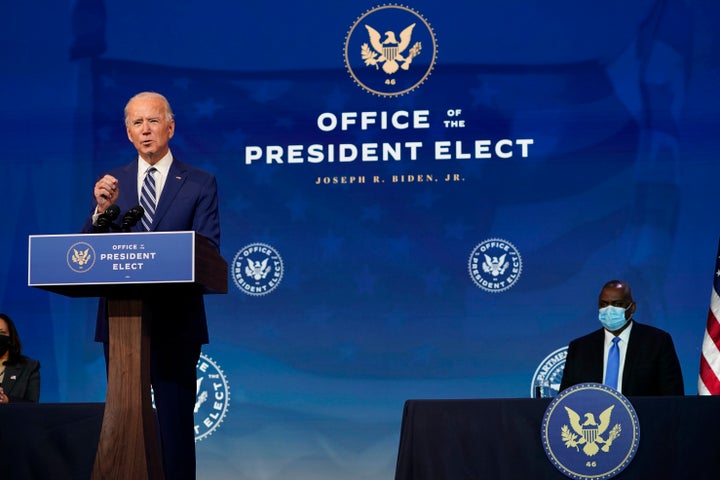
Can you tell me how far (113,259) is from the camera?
2.62m

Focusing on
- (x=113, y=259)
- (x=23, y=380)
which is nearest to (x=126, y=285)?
(x=113, y=259)

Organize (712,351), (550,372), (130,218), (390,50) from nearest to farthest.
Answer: (130,218) < (712,351) < (550,372) < (390,50)

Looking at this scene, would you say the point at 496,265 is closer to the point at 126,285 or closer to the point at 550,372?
the point at 550,372

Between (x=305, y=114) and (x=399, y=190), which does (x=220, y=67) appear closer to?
(x=305, y=114)

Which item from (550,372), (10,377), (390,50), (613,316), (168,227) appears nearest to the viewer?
(168,227)

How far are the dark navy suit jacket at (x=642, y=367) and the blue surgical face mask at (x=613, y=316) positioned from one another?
0.13 meters

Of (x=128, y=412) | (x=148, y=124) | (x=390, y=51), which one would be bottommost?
(x=128, y=412)

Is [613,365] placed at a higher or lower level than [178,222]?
lower

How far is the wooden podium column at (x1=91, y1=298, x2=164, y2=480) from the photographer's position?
2.65 m

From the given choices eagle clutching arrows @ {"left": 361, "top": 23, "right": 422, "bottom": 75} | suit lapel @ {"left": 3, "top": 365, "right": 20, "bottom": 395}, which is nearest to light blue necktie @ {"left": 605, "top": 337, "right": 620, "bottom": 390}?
eagle clutching arrows @ {"left": 361, "top": 23, "right": 422, "bottom": 75}

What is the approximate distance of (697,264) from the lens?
5.40 m

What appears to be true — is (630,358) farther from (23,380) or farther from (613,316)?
(23,380)

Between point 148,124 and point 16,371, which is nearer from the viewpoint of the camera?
point 148,124

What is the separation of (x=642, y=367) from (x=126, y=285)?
2.65 m
